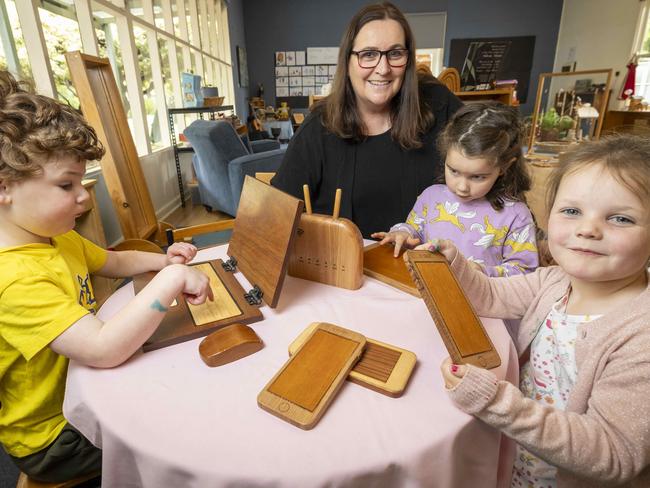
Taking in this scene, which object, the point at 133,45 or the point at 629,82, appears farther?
the point at 629,82

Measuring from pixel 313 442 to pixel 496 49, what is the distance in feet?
31.2

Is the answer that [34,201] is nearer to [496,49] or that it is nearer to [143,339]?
[143,339]

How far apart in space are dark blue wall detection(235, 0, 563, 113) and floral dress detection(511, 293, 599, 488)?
875 centimetres

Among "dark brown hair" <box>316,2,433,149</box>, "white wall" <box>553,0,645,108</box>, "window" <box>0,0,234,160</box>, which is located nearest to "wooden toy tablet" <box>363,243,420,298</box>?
"dark brown hair" <box>316,2,433,149</box>

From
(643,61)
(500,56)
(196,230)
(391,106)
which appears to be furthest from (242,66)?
(391,106)

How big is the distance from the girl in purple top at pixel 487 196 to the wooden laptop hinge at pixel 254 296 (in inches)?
→ 18.4

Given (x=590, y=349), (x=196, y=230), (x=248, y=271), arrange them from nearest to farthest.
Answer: (x=590, y=349), (x=248, y=271), (x=196, y=230)

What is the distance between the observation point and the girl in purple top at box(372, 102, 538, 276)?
1.20 meters

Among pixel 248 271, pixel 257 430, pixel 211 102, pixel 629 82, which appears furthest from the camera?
pixel 629 82

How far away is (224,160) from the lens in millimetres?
3859

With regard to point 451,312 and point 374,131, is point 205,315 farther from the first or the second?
point 374,131

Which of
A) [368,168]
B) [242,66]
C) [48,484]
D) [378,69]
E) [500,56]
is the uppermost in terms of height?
[500,56]

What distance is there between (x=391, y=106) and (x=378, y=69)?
0.65 feet

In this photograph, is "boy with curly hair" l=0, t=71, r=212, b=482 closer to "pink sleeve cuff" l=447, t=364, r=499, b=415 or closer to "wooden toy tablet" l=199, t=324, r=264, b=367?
"wooden toy tablet" l=199, t=324, r=264, b=367
